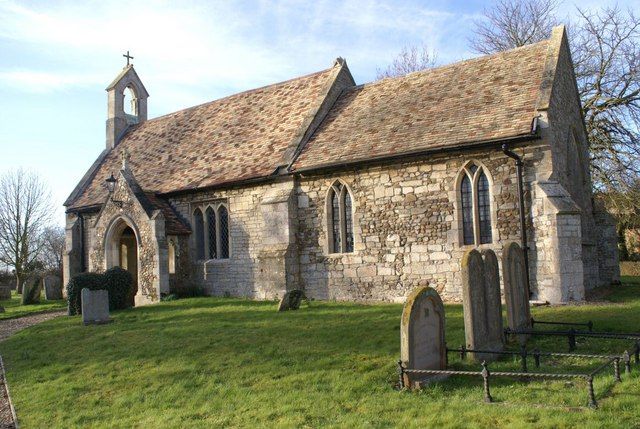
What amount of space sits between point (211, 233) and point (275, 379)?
13.1 m

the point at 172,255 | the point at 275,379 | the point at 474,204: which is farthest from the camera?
the point at 172,255

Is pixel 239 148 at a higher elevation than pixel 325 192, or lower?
higher

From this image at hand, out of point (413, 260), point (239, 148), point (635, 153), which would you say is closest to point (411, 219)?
point (413, 260)

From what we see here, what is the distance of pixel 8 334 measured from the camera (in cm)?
1598

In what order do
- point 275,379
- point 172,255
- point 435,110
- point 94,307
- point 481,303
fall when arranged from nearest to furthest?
point 275,379 → point 481,303 → point 94,307 → point 435,110 → point 172,255

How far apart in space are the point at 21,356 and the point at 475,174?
38.5 feet

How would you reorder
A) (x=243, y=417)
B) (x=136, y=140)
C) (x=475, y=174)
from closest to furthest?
(x=243, y=417) → (x=475, y=174) → (x=136, y=140)

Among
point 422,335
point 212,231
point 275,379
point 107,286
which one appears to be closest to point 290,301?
point 107,286

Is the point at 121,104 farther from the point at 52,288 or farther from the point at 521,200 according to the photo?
the point at 521,200

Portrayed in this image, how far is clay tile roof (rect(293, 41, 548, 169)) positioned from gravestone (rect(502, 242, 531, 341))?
18.3ft

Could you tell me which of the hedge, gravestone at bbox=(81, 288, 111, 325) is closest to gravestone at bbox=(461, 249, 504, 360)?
gravestone at bbox=(81, 288, 111, 325)

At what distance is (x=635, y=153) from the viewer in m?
26.0

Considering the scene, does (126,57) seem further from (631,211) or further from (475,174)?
(631,211)

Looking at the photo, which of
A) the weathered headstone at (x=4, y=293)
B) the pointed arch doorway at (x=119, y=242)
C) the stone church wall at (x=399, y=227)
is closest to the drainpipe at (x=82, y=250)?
the pointed arch doorway at (x=119, y=242)
